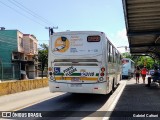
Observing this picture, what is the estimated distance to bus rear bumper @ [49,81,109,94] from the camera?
1373cm

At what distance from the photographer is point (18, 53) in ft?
189

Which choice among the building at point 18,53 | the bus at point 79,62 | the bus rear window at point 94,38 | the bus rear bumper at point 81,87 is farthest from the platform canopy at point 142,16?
the building at point 18,53

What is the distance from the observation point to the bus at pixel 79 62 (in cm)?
1385

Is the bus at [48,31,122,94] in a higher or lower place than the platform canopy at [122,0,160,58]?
lower

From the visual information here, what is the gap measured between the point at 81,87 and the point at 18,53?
148ft

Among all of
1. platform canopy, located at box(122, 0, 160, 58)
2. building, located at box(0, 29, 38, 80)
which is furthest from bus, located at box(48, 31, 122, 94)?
building, located at box(0, 29, 38, 80)

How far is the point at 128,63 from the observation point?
49406 mm

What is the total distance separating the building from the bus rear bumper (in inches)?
1346

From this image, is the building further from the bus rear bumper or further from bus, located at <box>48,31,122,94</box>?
the bus rear bumper

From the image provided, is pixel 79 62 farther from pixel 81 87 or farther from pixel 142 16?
pixel 142 16

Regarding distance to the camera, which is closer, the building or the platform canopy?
the platform canopy

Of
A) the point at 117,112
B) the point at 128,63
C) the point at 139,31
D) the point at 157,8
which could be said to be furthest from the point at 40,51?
the point at 117,112

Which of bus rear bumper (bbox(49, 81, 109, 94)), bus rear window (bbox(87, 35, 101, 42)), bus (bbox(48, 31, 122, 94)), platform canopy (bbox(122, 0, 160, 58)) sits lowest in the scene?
bus rear bumper (bbox(49, 81, 109, 94))

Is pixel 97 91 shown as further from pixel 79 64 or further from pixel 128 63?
pixel 128 63
